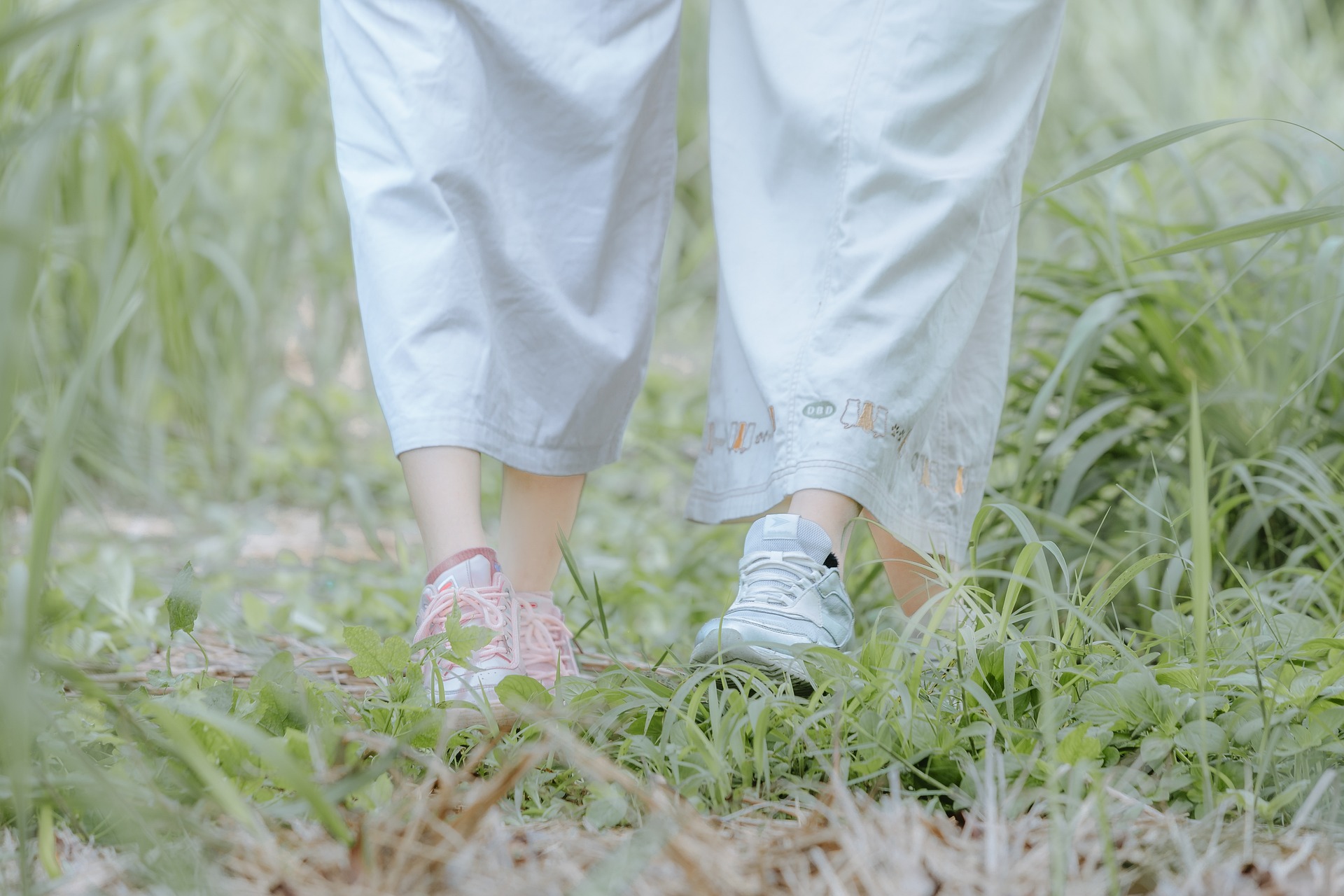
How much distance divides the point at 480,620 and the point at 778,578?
0.23 m

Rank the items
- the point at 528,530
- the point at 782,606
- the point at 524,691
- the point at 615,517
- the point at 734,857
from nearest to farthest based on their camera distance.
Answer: the point at 734,857, the point at 524,691, the point at 782,606, the point at 528,530, the point at 615,517

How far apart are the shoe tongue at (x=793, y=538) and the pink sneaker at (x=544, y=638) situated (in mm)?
194

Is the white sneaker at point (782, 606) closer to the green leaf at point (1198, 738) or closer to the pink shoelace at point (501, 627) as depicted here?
the pink shoelace at point (501, 627)

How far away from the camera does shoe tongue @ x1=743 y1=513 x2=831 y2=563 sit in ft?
3.07

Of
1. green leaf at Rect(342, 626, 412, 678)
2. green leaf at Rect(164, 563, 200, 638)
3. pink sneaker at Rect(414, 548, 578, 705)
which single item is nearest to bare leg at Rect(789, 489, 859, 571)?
pink sneaker at Rect(414, 548, 578, 705)

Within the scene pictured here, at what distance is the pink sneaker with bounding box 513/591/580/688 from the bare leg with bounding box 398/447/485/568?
81 mm

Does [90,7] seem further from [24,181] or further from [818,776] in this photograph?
[818,776]

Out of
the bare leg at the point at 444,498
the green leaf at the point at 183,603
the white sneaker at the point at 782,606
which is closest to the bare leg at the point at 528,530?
the bare leg at the point at 444,498

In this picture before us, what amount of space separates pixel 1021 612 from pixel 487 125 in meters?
0.60

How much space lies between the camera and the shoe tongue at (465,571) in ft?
3.15

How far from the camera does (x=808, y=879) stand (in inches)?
22.7

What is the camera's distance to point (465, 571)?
0.96 m

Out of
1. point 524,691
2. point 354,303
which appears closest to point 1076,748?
point 524,691

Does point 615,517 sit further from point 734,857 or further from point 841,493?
point 734,857
